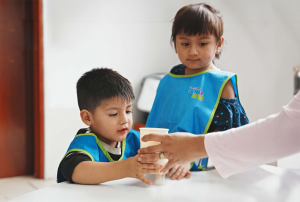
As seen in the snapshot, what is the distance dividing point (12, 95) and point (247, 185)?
224 cm

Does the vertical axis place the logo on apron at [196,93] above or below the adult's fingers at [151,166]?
above

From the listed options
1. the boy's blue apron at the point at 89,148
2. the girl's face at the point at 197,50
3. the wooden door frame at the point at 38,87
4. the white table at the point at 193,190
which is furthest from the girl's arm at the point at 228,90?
the wooden door frame at the point at 38,87

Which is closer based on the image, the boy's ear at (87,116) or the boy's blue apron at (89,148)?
the boy's blue apron at (89,148)

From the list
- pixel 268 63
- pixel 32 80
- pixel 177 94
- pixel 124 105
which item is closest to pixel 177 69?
pixel 177 94

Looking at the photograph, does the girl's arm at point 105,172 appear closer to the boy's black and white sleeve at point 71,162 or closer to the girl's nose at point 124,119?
the boy's black and white sleeve at point 71,162

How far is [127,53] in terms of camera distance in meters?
2.80

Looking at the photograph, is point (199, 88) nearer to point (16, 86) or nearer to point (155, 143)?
point (155, 143)

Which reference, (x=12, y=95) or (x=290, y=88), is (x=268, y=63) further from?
(x=12, y=95)

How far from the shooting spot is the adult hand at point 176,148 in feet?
2.22

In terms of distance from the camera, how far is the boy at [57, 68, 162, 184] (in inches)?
29.5

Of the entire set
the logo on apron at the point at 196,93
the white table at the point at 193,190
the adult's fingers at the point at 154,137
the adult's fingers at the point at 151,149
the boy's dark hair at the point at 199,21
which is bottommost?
the white table at the point at 193,190

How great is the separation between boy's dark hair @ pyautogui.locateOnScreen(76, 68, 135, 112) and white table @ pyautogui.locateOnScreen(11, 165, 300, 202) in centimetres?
28

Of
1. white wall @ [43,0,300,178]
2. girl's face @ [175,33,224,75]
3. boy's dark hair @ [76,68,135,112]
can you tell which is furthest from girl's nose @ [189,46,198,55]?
white wall @ [43,0,300,178]

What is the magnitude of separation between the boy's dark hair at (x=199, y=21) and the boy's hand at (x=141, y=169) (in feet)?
1.57
